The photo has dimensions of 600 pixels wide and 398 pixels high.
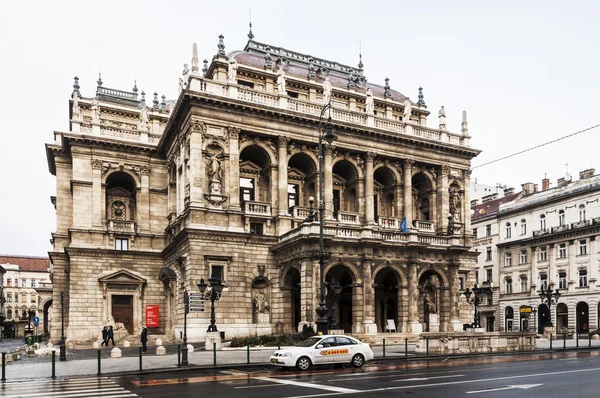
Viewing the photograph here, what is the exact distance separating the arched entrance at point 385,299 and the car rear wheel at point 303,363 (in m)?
24.8

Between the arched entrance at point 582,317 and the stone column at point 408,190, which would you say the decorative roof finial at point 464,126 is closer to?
the stone column at point 408,190

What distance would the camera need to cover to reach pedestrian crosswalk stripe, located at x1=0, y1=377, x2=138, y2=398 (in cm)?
1590

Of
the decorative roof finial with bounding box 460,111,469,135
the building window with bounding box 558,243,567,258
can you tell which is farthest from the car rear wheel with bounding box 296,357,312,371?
the building window with bounding box 558,243,567,258

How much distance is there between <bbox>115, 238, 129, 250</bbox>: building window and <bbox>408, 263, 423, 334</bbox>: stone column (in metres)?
24.1

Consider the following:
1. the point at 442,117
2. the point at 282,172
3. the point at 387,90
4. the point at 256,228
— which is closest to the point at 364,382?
the point at 256,228

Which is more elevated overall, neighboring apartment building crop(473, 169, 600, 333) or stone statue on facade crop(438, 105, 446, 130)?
stone statue on facade crop(438, 105, 446, 130)

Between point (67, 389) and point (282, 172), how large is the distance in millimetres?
28673

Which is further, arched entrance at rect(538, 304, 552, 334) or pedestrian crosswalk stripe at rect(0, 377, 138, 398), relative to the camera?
arched entrance at rect(538, 304, 552, 334)

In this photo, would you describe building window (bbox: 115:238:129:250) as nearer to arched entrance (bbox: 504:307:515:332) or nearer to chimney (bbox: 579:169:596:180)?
arched entrance (bbox: 504:307:515:332)

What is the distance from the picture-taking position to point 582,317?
6197cm

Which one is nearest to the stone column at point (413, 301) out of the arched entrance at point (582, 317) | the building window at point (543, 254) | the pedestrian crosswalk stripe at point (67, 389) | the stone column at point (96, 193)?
the pedestrian crosswalk stripe at point (67, 389)

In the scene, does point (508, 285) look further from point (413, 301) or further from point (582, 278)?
point (413, 301)

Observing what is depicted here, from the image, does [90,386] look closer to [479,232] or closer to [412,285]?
[412,285]

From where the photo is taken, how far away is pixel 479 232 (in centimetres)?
7575
